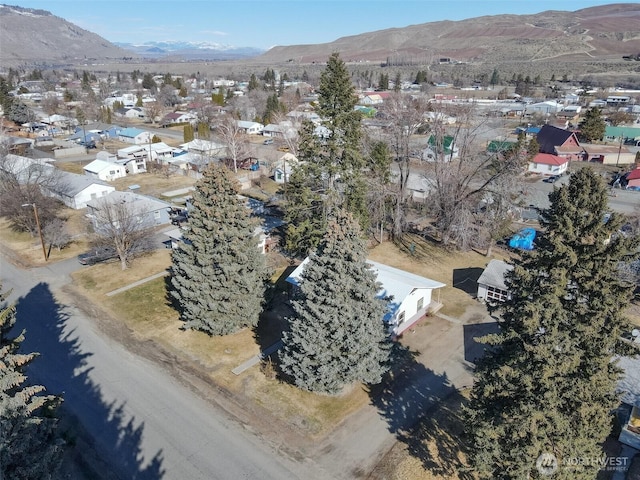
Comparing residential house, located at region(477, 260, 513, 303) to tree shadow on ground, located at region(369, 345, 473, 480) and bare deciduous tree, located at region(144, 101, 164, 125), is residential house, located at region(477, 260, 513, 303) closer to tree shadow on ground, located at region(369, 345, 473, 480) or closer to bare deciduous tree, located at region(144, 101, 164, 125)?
tree shadow on ground, located at region(369, 345, 473, 480)

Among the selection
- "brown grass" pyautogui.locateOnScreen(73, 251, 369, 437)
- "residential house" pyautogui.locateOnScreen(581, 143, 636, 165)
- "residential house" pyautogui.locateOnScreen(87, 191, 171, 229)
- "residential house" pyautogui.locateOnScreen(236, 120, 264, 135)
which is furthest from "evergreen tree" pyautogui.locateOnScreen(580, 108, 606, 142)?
"brown grass" pyautogui.locateOnScreen(73, 251, 369, 437)

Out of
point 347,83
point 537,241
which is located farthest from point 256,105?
point 537,241

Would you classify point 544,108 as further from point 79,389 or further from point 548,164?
point 79,389

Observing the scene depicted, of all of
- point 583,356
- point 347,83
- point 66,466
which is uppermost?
point 347,83

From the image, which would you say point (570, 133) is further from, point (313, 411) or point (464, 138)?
point (313, 411)

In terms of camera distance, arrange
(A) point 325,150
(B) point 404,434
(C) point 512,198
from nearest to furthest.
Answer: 1. (B) point 404,434
2. (A) point 325,150
3. (C) point 512,198

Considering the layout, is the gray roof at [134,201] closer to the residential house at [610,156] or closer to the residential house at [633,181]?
the residential house at [633,181]
